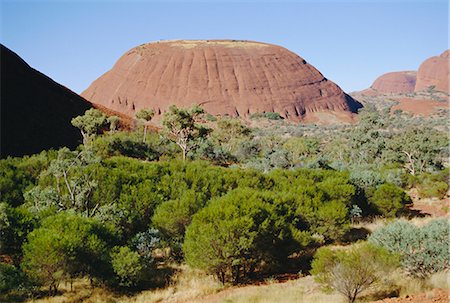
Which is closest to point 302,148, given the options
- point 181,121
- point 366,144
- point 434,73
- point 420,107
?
point 366,144

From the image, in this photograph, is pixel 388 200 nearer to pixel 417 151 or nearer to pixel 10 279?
pixel 417 151

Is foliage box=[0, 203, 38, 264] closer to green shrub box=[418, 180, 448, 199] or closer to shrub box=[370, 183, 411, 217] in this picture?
shrub box=[370, 183, 411, 217]

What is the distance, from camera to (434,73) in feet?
513

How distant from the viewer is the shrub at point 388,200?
1930cm

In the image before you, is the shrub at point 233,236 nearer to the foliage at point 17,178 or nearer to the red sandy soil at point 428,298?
the red sandy soil at point 428,298

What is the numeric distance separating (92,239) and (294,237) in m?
6.49

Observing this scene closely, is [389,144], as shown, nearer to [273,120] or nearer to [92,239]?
[92,239]

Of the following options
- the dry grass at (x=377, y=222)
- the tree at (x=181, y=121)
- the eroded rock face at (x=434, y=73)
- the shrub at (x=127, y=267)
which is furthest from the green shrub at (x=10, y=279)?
the eroded rock face at (x=434, y=73)

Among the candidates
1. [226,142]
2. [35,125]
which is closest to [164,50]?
[226,142]

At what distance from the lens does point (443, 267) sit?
9.43 m

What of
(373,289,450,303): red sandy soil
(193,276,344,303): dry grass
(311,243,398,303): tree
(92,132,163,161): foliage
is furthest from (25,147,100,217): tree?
(92,132,163,161): foliage

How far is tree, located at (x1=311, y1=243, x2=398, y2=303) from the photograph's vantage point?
8367mm

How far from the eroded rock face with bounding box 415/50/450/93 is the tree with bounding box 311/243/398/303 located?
155 meters

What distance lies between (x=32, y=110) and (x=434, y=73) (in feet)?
529
